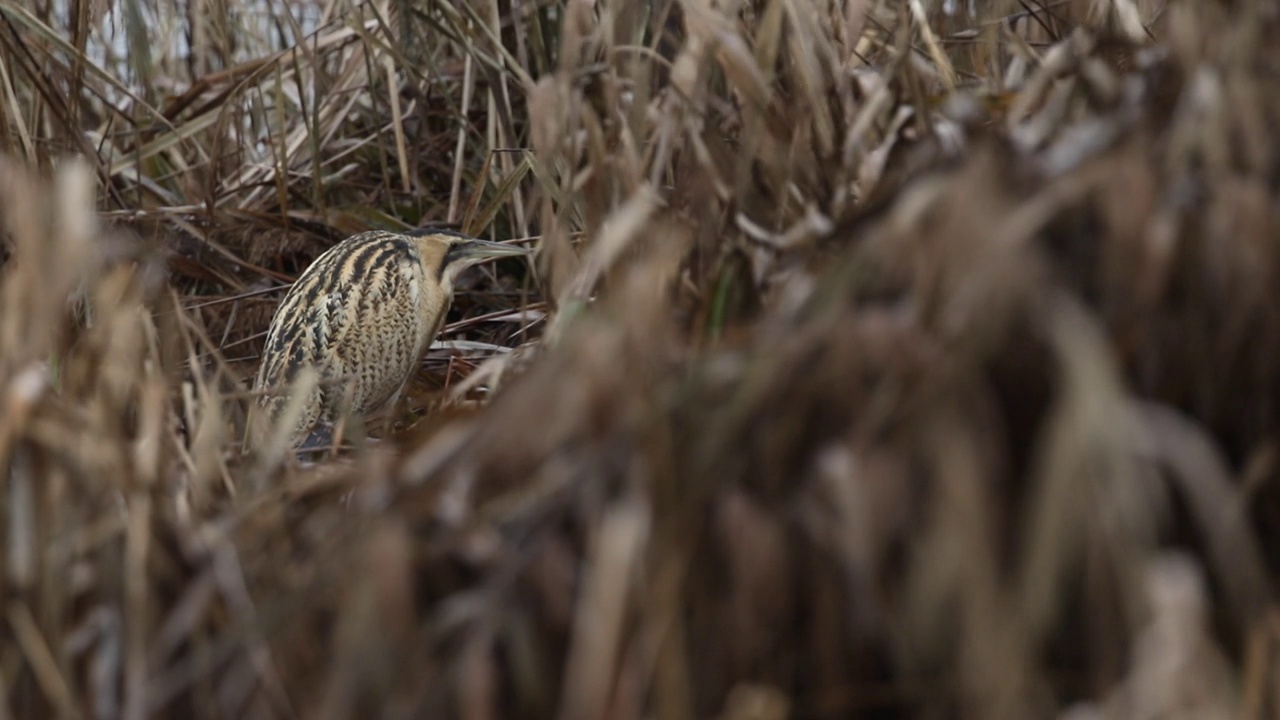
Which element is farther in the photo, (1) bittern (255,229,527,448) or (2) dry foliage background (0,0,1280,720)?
(1) bittern (255,229,527,448)

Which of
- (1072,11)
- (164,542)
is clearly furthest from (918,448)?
(1072,11)

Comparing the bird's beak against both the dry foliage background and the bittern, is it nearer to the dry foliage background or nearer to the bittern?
the bittern

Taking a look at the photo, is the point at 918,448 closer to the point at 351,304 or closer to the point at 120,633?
the point at 120,633

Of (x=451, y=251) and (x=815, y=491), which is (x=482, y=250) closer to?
(x=451, y=251)

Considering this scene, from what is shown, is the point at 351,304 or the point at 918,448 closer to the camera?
the point at 918,448

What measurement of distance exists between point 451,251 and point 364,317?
6.2 inches

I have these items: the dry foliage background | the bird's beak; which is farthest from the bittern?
the dry foliage background

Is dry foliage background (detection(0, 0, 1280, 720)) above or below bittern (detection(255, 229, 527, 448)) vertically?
above

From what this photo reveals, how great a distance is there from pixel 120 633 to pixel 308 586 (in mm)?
143

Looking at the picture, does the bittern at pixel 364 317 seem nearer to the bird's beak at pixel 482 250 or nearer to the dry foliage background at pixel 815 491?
the bird's beak at pixel 482 250

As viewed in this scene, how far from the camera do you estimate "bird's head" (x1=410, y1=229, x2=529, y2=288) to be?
94.2 inches

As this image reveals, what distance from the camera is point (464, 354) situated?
2410mm

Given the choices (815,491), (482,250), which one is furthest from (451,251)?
(815,491)

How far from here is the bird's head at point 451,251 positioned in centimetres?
239
